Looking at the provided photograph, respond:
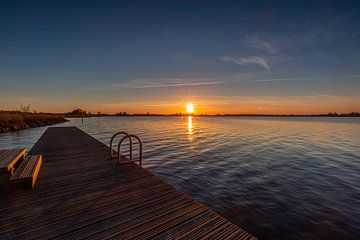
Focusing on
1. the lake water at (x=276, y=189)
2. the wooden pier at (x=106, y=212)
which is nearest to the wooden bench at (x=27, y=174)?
the wooden pier at (x=106, y=212)

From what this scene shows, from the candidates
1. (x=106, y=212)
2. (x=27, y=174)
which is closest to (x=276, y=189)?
(x=106, y=212)

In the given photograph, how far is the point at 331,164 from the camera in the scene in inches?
473

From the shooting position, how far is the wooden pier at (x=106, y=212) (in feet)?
9.73

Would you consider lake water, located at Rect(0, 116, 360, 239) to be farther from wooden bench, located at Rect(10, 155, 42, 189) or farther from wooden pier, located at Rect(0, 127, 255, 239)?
wooden bench, located at Rect(10, 155, 42, 189)

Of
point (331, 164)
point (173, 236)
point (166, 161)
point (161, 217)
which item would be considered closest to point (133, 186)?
point (161, 217)

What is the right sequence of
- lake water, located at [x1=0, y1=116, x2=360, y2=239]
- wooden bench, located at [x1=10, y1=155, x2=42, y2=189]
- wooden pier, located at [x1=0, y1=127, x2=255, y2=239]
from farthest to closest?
1. lake water, located at [x1=0, y1=116, x2=360, y2=239]
2. wooden bench, located at [x1=10, y1=155, x2=42, y2=189]
3. wooden pier, located at [x1=0, y1=127, x2=255, y2=239]

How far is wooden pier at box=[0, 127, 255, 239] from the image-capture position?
2.97 m

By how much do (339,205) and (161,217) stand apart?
7346 mm

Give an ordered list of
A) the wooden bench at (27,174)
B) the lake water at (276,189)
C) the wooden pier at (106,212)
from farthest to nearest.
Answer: the lake water at (276,189)
the wooden bench at (27,174)
the wooden pier at (106,212)

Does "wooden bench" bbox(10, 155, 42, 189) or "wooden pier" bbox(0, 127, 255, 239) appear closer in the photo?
"wooden pier" bbox(0, 127, 255, 239)

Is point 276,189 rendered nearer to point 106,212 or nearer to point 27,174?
point 106,212

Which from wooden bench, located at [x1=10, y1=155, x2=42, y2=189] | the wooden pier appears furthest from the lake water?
wooden bench, located at [x1=10, y1=155, x2=42, y2=189]

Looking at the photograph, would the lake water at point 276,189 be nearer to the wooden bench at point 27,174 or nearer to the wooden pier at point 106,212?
the wooden pier at point 106,212

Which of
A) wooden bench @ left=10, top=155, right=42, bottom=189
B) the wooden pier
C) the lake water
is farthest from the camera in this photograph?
the lake water
